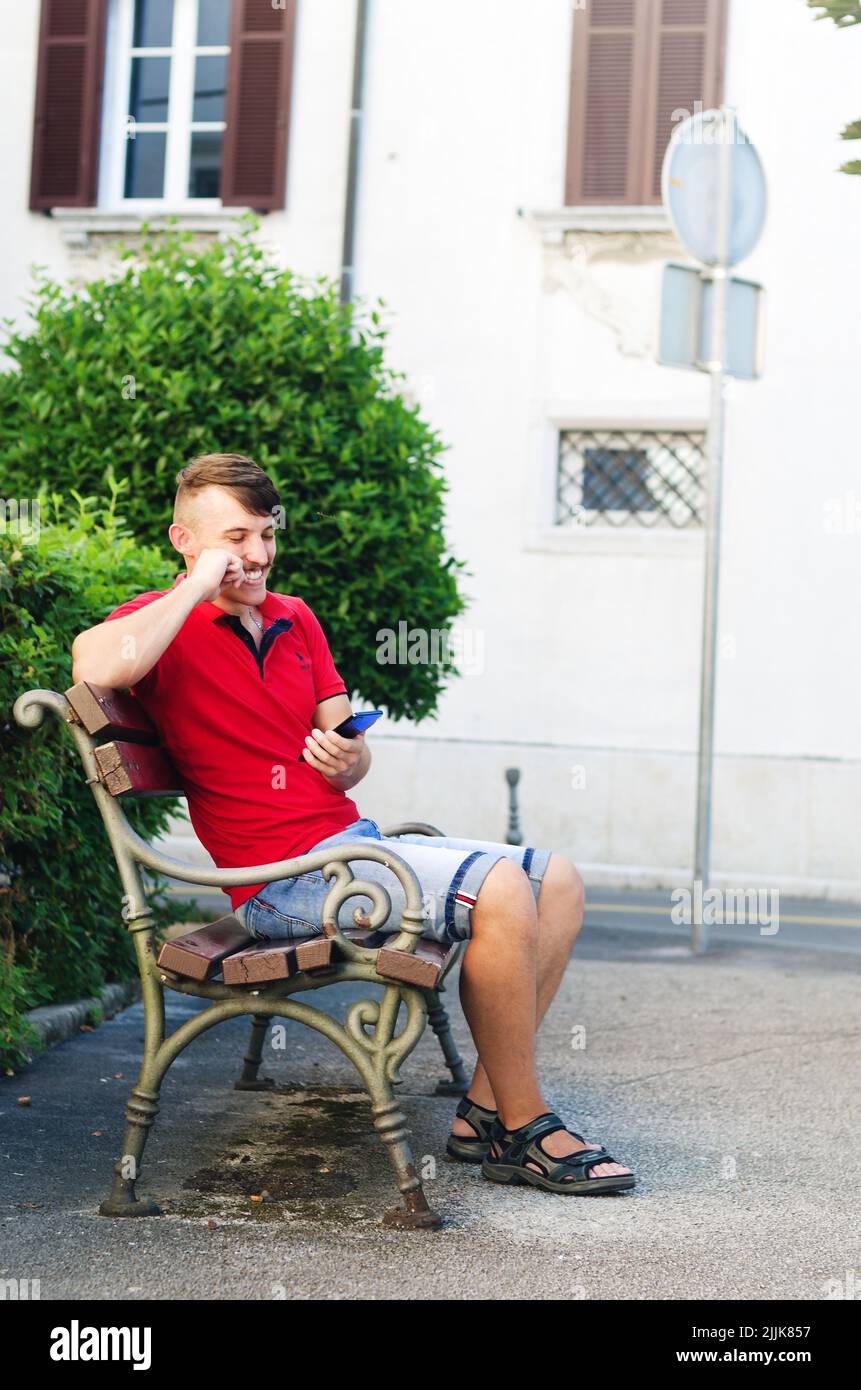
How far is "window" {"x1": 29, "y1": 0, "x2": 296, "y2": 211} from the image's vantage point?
13.0 m

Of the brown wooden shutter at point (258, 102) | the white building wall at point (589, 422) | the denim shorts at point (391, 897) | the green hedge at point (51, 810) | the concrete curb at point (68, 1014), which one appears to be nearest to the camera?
the denim shorts at point (391, 897)

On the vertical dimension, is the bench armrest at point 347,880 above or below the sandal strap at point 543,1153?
above

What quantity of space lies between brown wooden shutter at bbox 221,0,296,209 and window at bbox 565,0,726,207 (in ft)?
7.25

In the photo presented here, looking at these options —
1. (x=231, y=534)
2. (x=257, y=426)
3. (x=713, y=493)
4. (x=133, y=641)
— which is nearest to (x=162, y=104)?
(x=257, y=426)

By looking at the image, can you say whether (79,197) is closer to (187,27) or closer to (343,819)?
(187,27)

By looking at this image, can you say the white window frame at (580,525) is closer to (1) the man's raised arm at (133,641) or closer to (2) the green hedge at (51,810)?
(2) the green hedge at (51,810)

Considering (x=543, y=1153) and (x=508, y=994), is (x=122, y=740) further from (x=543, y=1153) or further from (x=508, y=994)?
(x=543, y=1153)

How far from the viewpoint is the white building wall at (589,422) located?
12.0m

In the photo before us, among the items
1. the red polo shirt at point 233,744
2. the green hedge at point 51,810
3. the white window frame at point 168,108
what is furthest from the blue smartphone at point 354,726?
the white window frame at point 168,108

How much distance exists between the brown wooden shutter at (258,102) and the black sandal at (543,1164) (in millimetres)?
10441

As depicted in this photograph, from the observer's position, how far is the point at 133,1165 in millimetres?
3361

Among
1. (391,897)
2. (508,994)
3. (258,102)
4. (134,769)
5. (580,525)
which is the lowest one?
(508,994)

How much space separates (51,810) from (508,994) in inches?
58.0

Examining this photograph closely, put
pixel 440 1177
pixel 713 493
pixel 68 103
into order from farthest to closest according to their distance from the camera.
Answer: pixel 68 103 → pixel 713 493 → pixel 440 1177
